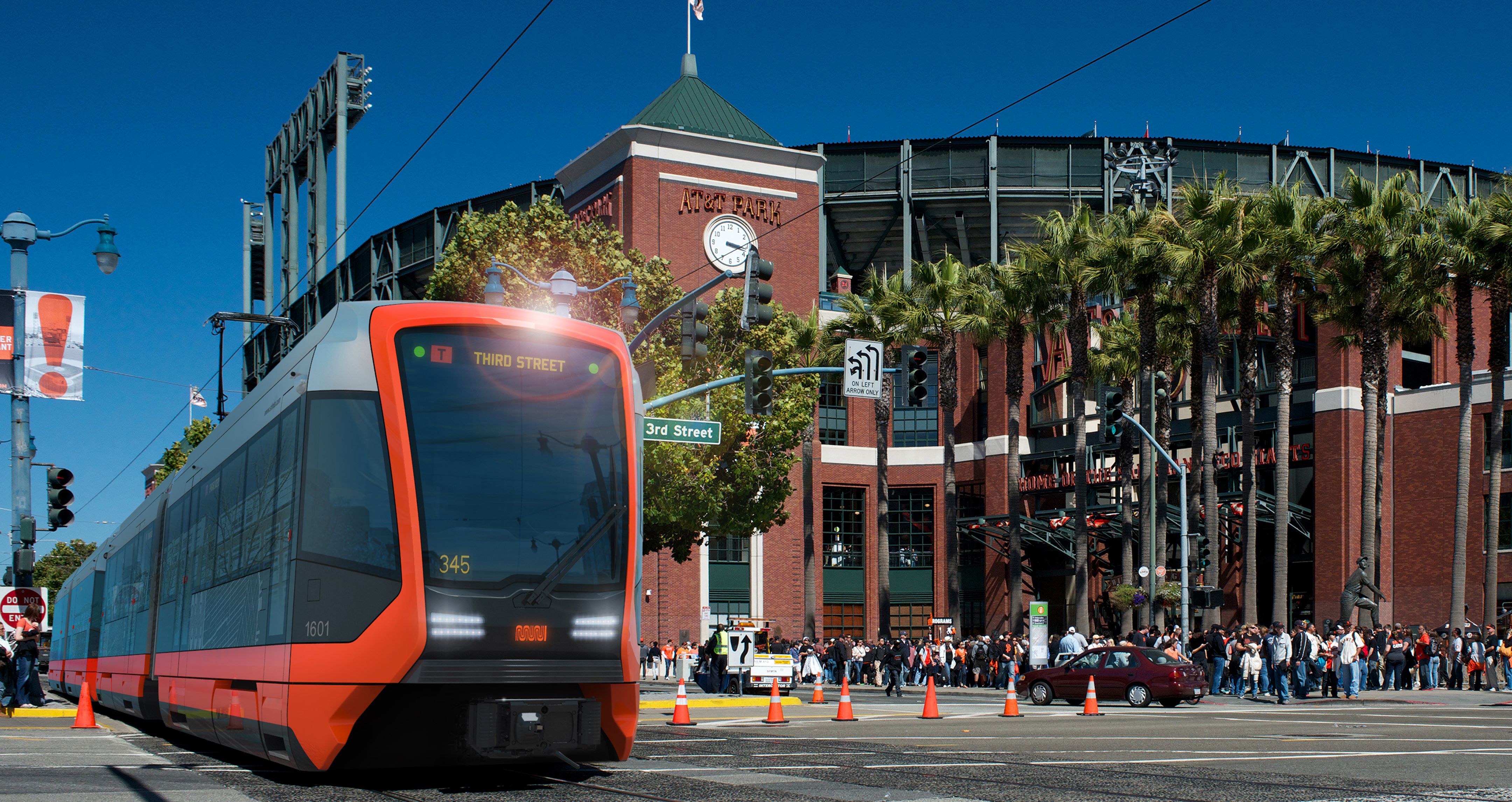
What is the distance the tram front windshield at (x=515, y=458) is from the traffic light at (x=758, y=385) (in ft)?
37.7

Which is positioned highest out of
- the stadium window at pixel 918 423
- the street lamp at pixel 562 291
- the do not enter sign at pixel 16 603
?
the stadium window at pixel 918 423

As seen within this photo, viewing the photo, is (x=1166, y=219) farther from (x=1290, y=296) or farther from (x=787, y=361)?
(x=787, y=361)

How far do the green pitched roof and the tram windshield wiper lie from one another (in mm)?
44826

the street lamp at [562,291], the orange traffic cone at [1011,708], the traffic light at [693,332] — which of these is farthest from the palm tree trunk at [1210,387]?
the traffic light at [693,332]

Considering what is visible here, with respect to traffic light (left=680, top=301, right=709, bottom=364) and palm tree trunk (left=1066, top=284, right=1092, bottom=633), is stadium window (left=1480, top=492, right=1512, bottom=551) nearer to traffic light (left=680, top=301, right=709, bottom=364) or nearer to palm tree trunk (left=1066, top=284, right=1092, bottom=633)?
palm tree trunk (left=1066, top=284, right=1092, bottom=633)

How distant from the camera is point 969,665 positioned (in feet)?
139

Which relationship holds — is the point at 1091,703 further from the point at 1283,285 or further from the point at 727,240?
the point at 727,240

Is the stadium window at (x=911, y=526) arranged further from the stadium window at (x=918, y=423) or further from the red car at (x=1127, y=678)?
the red car at (x=1127, y=678)

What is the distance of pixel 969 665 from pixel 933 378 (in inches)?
854

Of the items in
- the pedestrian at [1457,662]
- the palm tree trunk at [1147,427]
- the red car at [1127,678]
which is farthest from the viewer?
the palm tree trunk at [1147,427]

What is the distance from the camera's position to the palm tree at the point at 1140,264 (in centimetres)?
4028

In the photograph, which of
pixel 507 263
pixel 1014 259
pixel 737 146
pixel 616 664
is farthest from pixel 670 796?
pixel 737 146

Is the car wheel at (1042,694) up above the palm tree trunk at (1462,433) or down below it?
below

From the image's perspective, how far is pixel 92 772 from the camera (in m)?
12.8
